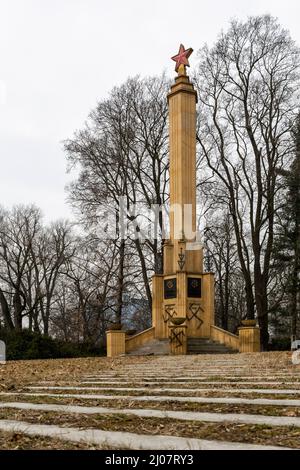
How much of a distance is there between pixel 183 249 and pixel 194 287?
1685mm

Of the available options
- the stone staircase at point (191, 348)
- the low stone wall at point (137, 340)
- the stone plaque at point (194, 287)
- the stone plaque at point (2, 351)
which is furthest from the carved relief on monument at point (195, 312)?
the stone plaque at point (2, 351)

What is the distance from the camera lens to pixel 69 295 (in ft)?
139

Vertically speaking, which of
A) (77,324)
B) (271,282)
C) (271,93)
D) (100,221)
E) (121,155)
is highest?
(271,93)

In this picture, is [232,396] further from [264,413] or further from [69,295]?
[69,295]

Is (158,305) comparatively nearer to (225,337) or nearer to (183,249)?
(183,249)

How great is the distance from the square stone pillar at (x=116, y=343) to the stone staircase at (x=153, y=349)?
1.51 feet

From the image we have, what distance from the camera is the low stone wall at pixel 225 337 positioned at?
73.8 ft

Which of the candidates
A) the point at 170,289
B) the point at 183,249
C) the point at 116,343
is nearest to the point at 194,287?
the point at 170,289

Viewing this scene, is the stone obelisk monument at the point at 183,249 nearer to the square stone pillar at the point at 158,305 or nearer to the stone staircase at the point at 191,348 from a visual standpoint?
the square stone pillar at the point at 158,305

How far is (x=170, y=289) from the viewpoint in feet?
80.3

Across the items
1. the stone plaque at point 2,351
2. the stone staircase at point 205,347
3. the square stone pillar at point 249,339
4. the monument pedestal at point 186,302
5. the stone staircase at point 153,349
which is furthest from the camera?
the monument pedestal at point 186,302

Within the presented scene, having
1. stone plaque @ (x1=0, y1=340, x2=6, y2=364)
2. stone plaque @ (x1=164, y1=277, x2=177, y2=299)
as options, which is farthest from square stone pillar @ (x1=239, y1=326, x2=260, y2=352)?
stone plaque @ (x1=0, y1=340, x2=6, y2=364)
